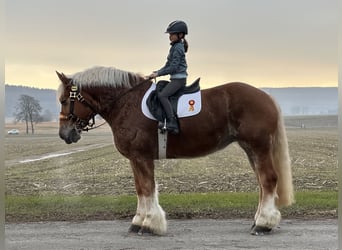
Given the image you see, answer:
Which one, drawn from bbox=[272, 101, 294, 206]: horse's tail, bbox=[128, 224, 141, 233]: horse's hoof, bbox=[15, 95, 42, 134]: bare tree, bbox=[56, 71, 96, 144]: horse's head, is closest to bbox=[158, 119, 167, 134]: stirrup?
bbox=[56, 71, 96, 144]: horse's head

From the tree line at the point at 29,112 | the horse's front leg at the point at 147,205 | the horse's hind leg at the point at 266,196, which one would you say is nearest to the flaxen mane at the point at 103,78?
the horse's front leg at the point at 147,205

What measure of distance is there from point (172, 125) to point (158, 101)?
416 millimetres

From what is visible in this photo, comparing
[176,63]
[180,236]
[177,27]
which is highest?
[177,27]

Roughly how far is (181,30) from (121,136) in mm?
1691

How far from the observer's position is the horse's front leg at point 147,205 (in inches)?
240

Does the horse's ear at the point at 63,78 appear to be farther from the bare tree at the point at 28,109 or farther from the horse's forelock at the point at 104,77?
the bare tree at the point at 28,109

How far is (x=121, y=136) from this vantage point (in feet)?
20.7

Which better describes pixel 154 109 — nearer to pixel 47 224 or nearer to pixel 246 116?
pixel 246 116

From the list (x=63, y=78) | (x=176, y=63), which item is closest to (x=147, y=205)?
(x=176, y=63)

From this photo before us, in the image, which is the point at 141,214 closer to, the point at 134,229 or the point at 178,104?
the point at 134,229

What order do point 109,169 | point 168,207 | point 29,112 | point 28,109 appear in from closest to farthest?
point 168,207
point 28,109
point 29,112
point 109,169

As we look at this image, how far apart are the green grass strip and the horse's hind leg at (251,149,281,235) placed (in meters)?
1.10

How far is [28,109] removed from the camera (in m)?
13.3

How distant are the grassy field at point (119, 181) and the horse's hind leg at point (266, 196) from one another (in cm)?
101
